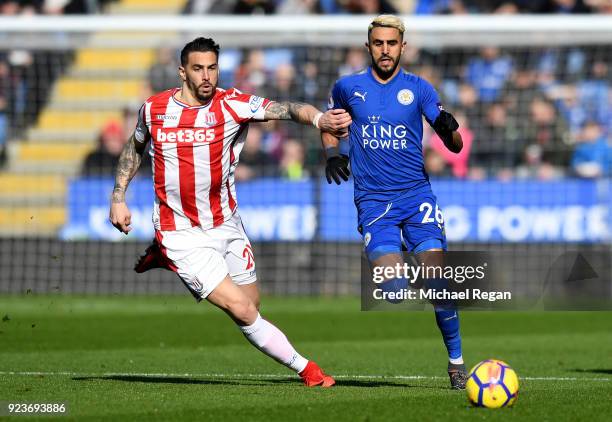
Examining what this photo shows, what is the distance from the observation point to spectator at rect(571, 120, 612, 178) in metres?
18.9

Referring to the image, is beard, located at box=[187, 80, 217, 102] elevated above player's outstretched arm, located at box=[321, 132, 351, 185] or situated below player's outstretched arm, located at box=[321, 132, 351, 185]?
above

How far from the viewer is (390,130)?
30.5ft

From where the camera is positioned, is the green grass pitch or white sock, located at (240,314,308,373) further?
white sock, located at (240,314,308,373)

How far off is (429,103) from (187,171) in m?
1.81

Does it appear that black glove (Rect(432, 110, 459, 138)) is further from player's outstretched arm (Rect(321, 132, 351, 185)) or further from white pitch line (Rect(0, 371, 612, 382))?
white pitch line (Rect(0, 371, 612, 382))

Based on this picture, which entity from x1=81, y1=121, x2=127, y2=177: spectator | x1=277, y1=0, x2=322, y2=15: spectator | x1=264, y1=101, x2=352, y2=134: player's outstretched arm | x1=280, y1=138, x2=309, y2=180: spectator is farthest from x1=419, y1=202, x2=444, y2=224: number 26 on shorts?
x1=277, y1=0, x2=322, y2=15: spectator

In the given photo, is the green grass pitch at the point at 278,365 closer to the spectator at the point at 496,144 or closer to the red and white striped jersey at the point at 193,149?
the red and white striped jersey at the point at 193,149

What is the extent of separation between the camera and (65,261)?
19172 mm

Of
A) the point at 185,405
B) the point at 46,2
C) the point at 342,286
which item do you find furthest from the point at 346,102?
the point at 46,2

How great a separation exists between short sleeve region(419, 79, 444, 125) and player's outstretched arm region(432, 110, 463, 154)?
0.15m

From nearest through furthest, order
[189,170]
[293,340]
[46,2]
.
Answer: [189,170]
[293,340]
[46,2]

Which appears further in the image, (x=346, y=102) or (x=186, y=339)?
(x=186, y=339)

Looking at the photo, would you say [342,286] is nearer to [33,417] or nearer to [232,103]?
[232,103]

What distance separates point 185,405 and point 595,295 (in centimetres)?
1160
